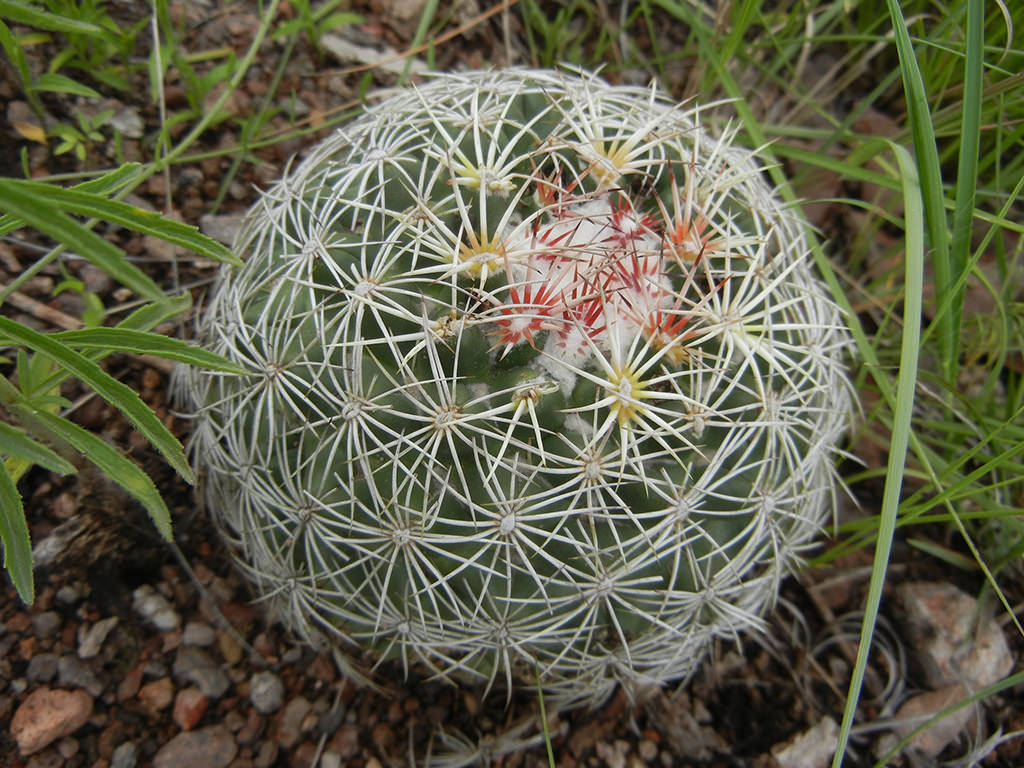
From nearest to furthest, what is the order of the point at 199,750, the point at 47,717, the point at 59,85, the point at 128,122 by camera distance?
1. the point at 47,717
2. the point at 199,750
3. the point at 59,85
4. the point at 128,122

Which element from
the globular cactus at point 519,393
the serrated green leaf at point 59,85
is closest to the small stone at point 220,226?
the serrated green leaf at point 59,85

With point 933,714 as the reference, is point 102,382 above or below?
above

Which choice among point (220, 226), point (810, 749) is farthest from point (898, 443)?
point (220, 226)

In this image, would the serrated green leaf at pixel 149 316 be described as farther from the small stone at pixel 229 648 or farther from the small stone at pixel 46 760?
the small stone at pixel 46 760

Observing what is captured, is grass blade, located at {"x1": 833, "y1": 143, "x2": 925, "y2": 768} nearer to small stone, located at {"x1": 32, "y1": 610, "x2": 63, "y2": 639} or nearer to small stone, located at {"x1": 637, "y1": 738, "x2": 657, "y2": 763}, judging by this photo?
small stone, located at {"x1": 637, "y1": 738, "x2": 657, "y2": 763}

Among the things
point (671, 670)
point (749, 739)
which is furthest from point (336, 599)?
point (749, 739)

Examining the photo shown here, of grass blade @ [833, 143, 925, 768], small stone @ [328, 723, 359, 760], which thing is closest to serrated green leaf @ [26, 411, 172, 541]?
small stone @ [328, 723, 359, 760]

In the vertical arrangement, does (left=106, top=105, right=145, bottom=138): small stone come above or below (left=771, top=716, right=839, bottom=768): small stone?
above

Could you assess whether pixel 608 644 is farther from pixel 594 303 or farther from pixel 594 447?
pixel 594 303

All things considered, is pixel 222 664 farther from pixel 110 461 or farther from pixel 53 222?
pixel 53 222
